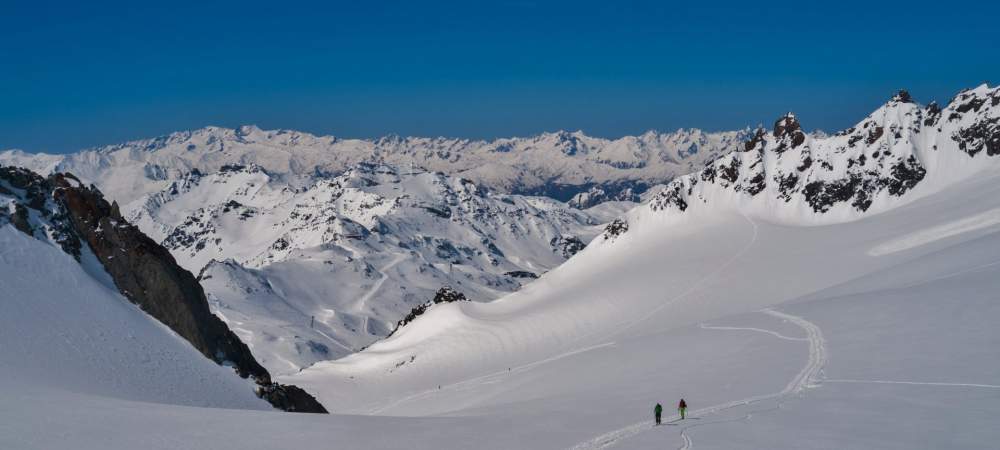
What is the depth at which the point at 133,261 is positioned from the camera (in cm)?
5628

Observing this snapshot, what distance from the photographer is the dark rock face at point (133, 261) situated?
5259 cm

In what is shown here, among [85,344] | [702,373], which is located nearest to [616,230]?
[702,373]

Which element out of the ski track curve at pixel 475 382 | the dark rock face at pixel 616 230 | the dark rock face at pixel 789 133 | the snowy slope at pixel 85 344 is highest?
the dark rock face at pixel 789 133

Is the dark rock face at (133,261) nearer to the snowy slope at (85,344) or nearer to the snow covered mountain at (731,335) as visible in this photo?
the snowy slope at (85,344)

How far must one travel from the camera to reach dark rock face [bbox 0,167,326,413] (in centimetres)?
5259

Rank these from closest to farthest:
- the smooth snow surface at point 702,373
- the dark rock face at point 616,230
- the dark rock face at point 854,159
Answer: the smooth snow surface at point 702,373
the dark rock face at point 854,159
the dark rock face at point 616,230

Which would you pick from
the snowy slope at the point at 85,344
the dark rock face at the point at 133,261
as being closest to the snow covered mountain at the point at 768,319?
the snowy slope at the point at 85,344

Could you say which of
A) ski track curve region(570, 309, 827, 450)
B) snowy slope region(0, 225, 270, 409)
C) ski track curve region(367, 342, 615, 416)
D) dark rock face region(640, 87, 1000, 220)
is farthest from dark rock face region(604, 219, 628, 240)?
snowy slope region(0, 225, 270, 409)

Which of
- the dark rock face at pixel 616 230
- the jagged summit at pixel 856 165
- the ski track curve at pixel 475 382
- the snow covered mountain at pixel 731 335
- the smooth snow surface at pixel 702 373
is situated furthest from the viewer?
the dark rock face at pixel 616 230

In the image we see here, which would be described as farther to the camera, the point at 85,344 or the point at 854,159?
the point at 854,159

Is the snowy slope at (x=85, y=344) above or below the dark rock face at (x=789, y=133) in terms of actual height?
below

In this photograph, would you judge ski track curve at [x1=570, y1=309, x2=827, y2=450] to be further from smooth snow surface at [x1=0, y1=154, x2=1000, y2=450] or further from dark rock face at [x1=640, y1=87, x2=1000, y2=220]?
dark rock face at [x1=640, y1=87, x2=1000, y2=220]

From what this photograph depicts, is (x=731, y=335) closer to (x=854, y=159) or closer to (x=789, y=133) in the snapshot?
(x=854, y=159)

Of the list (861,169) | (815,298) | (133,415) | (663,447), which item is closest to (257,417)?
(133,415)
